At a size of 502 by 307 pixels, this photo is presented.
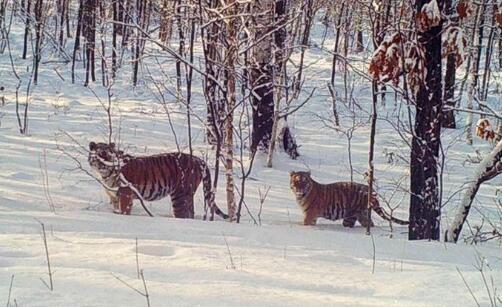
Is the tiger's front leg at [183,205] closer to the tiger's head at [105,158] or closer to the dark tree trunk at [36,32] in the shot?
the tiger's head at [105,158]

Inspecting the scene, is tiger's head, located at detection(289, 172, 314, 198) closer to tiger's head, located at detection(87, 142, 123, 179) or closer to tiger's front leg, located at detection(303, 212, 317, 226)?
tiger's front leg, located at detection(303, 212, 317, 226)

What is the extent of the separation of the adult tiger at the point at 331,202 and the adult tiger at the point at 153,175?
1171 mm

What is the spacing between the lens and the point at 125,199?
7.35 m

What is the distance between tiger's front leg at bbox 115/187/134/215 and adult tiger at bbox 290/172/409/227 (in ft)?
7.04

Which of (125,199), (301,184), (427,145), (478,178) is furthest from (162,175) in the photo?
(478,178)

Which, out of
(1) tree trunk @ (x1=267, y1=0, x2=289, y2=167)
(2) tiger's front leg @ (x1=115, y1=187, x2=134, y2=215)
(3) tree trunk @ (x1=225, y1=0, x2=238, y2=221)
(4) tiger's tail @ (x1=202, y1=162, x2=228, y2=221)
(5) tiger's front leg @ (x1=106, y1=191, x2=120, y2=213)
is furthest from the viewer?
(1) tree trunk @ (x1=267, y1=0, x2=289, y2=167)

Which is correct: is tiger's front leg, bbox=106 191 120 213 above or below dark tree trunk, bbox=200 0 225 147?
below

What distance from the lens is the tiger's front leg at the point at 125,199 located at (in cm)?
731

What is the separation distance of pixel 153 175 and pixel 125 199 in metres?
0.50

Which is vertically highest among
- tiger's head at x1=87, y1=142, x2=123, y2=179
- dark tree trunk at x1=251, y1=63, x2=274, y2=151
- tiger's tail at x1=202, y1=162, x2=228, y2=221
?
dark tree trunk at x1=251, y1=63, x2=274, y2=151

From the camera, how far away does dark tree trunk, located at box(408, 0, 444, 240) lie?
19.5 ft

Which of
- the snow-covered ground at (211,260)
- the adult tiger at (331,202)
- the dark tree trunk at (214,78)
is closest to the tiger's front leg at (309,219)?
the adult tiger at (331,202)

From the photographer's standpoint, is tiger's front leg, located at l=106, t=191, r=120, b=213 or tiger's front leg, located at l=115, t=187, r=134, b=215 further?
tiger's front leg, located at l=106, t=191, r=120, b=213

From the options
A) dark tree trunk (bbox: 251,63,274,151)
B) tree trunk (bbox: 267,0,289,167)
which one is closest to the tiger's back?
tree trunk (bbox: 267,0,289,167)
